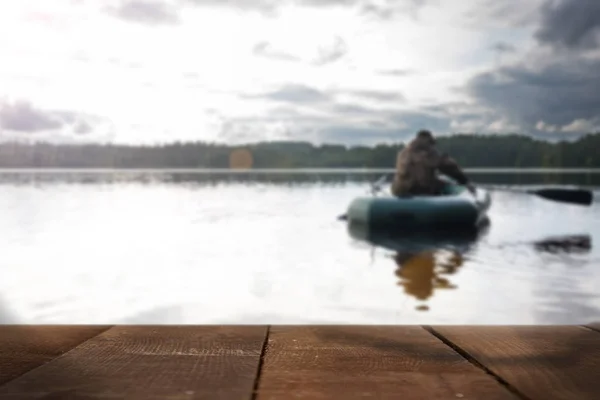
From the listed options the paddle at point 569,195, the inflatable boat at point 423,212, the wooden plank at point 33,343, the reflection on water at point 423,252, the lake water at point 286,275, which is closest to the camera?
the wooden plank at point 33,343

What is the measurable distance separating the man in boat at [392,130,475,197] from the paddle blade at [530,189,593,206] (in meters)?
3.92

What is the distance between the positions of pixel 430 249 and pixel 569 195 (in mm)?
5445

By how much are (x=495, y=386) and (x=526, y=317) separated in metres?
7.15

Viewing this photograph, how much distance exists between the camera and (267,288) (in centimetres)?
1041

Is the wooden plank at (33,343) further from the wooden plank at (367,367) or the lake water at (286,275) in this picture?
the lake water at (286,275)

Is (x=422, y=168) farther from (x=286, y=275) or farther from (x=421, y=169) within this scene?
(x=286, y=275)

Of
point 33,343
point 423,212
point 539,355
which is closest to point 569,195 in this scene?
point 423,212

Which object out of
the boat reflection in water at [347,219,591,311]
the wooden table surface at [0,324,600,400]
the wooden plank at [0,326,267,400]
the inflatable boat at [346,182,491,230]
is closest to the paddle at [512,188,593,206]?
the boat reflection in water at [347,219,591,311]

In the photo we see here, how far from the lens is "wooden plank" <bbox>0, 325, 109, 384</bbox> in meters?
1.49

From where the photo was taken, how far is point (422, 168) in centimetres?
1351

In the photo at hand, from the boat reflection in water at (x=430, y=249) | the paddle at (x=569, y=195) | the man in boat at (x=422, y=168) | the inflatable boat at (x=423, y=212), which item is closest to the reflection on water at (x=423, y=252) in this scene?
the boat reflection in water at (x=430, y=249)

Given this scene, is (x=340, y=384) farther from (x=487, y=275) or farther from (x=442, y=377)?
(x=487, y=275)

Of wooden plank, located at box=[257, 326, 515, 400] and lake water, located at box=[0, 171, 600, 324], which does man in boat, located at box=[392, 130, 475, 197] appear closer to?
lake water, located at box=[0, 171, 600, 324]

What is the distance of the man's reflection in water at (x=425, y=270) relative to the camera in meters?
9.76
